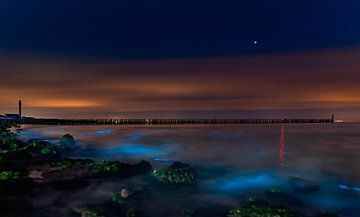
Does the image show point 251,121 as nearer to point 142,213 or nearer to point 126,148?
point 126,148

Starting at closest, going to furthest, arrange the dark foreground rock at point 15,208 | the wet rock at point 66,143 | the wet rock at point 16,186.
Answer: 1. the dark foreground rock at point 15,208
2. the wet rock at point 16,186
3. the wet rock at point 66,143

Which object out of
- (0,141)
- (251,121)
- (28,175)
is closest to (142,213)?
(28,175)

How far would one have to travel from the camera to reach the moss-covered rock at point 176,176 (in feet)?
40.3

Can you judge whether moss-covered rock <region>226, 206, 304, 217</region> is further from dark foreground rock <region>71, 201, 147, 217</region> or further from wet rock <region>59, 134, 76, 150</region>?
wet rock <region>59, 134, 76, 150</region>

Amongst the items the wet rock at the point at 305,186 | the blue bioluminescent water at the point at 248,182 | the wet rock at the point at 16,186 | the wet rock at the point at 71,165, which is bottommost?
the blue bioluminescent water at the point at 248,182

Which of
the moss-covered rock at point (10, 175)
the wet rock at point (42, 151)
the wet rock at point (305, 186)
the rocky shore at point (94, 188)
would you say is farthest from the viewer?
the wet rock at point (42, 151)

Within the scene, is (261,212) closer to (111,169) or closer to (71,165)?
(111,169)

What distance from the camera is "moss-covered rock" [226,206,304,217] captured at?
820cm

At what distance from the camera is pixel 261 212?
329 inches

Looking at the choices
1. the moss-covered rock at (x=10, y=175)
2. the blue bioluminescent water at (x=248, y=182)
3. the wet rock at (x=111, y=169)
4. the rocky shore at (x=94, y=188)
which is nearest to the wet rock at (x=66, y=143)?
the rocky shore at (x=94, y=188)

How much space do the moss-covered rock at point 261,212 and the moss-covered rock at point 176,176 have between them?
3768mm

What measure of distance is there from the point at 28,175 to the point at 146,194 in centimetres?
474

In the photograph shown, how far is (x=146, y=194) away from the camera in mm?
10969

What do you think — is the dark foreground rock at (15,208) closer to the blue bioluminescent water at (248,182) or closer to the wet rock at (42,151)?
the blue bioluminescent water at (248,182)
